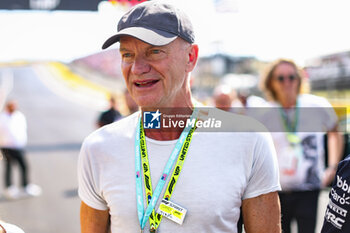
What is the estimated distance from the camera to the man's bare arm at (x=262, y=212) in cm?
162

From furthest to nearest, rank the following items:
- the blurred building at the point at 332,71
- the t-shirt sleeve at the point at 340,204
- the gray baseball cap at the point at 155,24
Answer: the blurred building at the point at 332,71, the gray baseball cap at the point at 155,24, the t-shirt sleeve at the point at 340,204

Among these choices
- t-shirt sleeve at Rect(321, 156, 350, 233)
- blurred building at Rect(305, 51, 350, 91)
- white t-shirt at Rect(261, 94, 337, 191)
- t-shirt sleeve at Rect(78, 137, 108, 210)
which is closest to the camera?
t-shirt sleeve at Rect(321, 156, 350, 233)

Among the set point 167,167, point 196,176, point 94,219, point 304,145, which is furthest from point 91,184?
point 304,145

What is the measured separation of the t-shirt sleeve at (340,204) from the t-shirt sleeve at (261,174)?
0.72 feet

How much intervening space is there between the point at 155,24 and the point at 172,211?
0.73m

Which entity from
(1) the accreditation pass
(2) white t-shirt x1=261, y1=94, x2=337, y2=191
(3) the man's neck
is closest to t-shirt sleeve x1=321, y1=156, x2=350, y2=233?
(1) the accreditation pass

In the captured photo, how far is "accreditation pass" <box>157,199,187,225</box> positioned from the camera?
1.52 m

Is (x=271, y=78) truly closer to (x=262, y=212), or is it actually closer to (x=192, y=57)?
(x=192, y=57)

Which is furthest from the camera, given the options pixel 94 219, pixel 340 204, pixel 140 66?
pixel 94 219

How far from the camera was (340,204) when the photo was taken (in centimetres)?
146

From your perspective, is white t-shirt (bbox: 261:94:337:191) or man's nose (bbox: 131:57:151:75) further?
white t-shirt (bbox: 261:94:337:191)

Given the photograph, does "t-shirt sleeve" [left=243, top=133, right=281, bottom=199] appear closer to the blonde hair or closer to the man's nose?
the man's nose

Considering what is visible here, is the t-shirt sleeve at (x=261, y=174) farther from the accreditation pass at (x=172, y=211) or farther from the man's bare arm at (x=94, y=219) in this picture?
the man's bare arm at (x=94, y=219)

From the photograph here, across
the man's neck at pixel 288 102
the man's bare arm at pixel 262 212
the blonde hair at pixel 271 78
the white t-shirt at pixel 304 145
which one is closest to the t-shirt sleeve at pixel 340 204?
the man's bare arm at pixel 262 212
